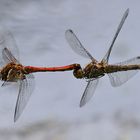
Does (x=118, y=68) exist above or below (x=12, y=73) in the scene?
below

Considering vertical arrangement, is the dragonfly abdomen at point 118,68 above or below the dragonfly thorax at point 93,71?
below

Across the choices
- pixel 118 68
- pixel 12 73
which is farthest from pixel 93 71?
pixel 12 73

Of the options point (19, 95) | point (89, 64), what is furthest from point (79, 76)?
point (19, 95)

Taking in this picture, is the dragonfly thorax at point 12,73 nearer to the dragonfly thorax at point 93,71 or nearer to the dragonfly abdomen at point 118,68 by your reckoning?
the dragonfly thorax at point 93,71

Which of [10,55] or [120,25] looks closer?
[120,25]

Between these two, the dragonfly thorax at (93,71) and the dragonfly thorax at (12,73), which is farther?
the dragonfly thorax at (12,73)

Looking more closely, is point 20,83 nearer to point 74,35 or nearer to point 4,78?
point 4,78

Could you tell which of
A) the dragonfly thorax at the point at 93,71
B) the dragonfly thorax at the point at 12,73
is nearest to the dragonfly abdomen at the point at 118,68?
the dragonfly thorax at the point at 93,71

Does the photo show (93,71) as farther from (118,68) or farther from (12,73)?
(12,73)

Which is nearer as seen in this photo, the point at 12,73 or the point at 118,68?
the point at 118,68
